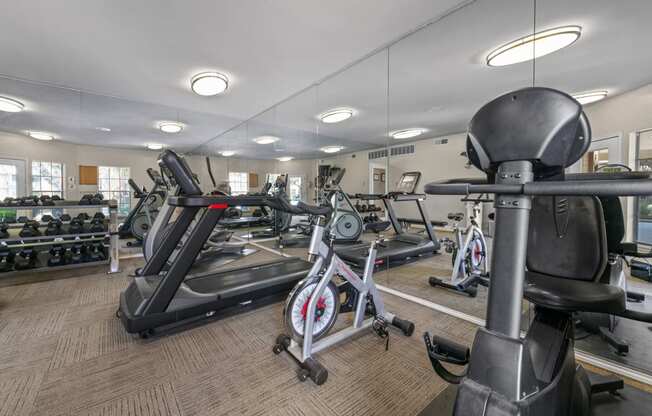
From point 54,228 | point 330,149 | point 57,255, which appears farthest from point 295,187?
point 57,255

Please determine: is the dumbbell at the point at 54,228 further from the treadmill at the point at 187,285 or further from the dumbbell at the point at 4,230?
the treadmill at the point at 187,285

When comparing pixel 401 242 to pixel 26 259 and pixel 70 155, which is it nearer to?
pixel 26 259

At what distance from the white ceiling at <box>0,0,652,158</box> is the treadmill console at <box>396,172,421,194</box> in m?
0.68

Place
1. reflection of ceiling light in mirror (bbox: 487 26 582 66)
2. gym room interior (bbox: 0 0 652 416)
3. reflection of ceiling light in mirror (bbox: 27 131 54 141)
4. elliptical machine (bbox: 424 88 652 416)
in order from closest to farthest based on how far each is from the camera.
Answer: elliptical machine (bbox: 424 88 652 416), gym room interior (bbox: 0 0 652 416), reflection of ceiling light in mirror (bbox: 487 26 582 66), reflection of ceiling light in mirror (bbox: 27 131 54 141)

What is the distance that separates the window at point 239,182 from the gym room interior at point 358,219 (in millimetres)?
2442

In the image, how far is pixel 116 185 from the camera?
18.7ft

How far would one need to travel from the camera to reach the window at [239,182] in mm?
7230

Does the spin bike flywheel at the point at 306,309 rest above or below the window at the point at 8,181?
below

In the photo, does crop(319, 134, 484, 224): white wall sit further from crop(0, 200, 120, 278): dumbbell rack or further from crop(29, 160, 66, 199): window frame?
crop(29, 160, 66, 199): window frame

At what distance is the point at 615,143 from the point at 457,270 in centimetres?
188

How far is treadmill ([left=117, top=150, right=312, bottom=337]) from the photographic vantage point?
2.14 meters

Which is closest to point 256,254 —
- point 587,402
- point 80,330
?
point 80,330

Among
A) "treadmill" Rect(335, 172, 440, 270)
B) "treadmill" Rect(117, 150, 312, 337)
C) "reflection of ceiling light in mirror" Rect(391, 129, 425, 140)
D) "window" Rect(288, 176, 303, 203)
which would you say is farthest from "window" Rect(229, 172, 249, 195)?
"reflection of ceiling light in mirror" Rect(391, 129, 425, 140)

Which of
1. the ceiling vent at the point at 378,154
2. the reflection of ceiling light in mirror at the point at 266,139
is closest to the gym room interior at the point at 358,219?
the ceiling vent at the point at 378,154
